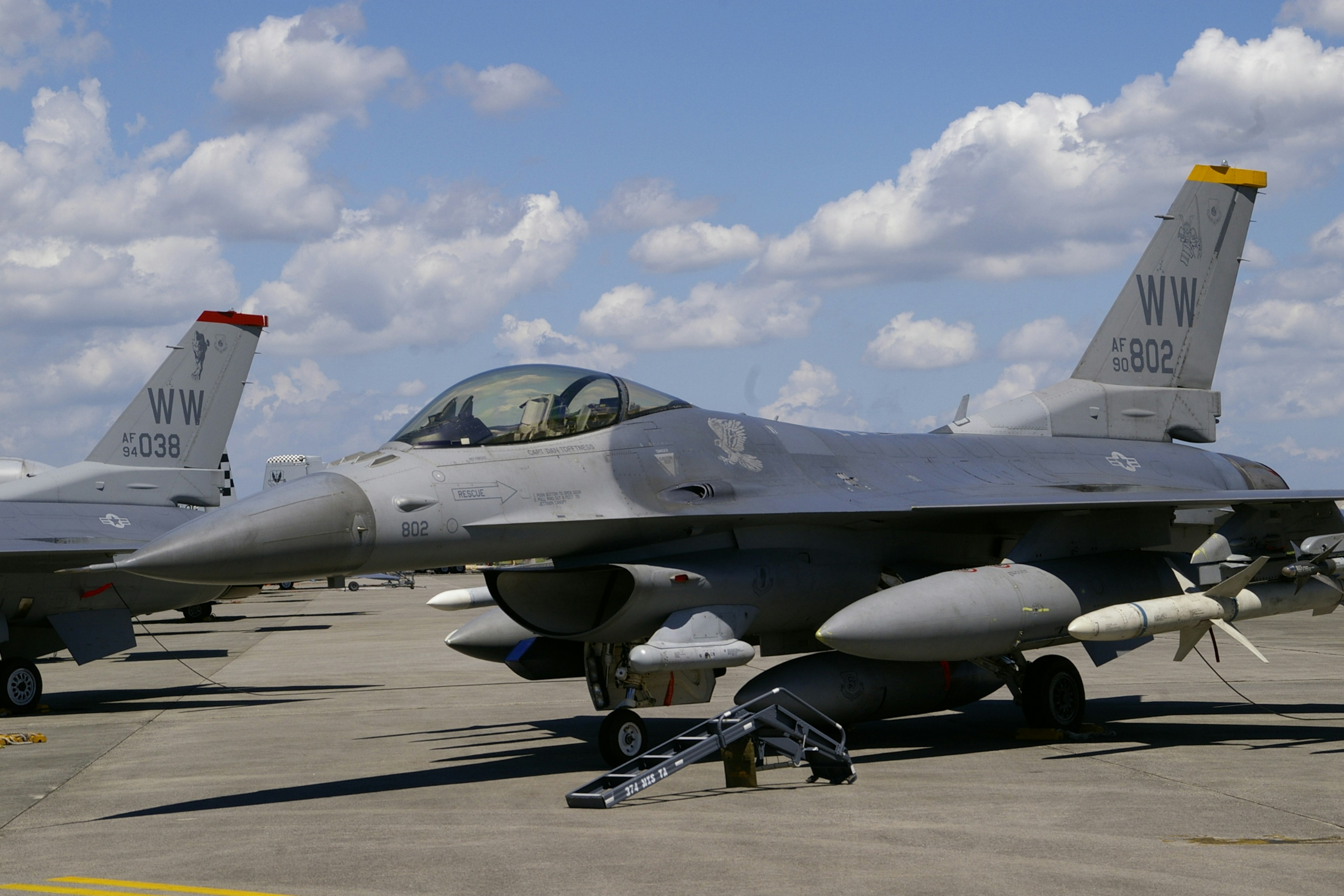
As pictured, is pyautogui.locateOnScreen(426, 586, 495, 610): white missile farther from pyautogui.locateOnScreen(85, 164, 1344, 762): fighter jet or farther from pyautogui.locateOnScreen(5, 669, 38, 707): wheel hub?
pyautogui.locateOnScreen(5, 669, 38, 707): wheel hub

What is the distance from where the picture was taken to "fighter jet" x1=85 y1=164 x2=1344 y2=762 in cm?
899

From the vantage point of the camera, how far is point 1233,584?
10594 millimetres

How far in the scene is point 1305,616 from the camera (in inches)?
1223

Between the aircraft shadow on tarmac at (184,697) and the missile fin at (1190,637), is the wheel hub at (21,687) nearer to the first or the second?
the aircraft shadow on tarmac at (184,697)

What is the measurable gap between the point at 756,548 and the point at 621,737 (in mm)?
1912

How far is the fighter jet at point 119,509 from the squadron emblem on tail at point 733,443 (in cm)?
697

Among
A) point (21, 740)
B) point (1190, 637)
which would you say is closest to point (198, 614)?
point (21, 740)

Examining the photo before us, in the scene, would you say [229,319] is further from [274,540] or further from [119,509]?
[274,540]

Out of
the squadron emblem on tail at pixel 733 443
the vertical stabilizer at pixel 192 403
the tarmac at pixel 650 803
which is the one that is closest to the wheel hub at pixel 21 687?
the tarmac at pixel 650 803

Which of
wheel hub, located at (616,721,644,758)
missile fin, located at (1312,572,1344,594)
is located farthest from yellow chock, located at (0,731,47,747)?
missile fin, located at (1312,572,1344,594)

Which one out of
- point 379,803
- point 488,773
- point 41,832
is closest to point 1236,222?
point 488,773

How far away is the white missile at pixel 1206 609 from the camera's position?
9727 mm

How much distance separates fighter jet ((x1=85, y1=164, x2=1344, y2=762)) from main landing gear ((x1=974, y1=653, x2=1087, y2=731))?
0.02 meters

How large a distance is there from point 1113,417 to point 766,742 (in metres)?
7.10
